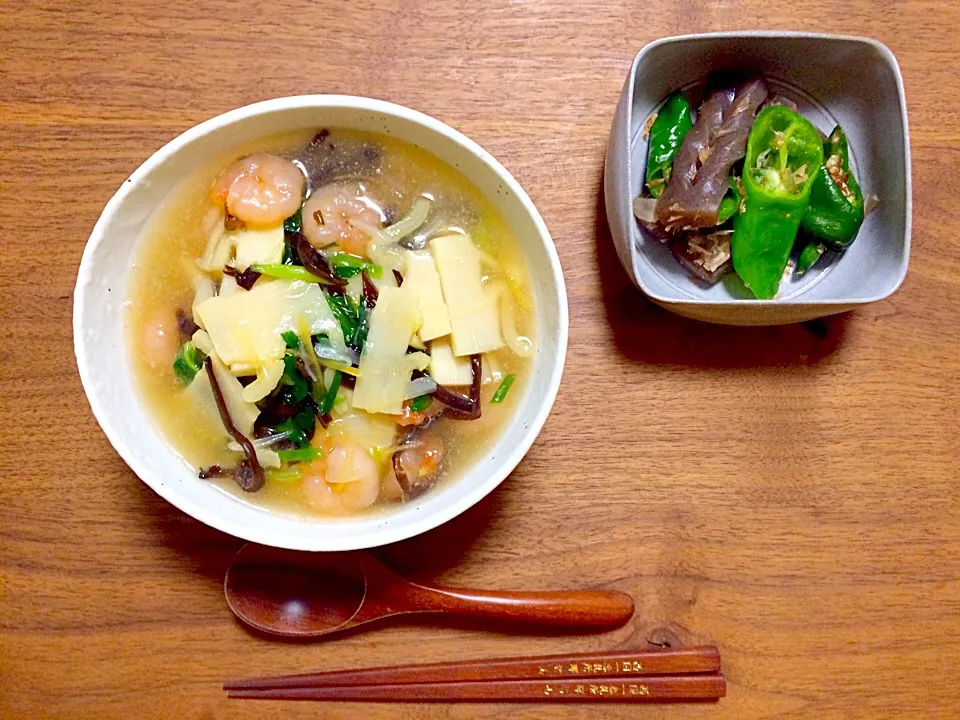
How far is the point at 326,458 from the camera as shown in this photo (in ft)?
4.58

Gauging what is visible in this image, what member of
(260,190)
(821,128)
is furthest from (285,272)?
(821,128)

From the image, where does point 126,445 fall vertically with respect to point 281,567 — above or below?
above

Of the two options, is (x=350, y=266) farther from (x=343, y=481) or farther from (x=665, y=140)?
(x=665, y=140)

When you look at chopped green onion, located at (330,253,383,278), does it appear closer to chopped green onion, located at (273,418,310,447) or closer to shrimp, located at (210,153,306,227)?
shrimp, located at (210,153,306,227)

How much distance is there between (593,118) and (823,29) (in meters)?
0.52

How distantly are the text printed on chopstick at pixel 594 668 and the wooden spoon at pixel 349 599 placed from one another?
3.4 inches

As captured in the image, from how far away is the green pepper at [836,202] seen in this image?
152cm

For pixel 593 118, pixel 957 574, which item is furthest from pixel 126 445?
pixel 957 574

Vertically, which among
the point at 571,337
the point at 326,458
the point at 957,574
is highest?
the point at 571,337

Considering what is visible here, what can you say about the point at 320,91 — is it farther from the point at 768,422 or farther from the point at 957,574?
the point at 957,574

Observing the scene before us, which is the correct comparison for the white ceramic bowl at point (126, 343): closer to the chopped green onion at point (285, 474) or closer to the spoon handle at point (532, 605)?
the chopped green onion at point (285, 474)

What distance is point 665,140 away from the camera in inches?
60.7

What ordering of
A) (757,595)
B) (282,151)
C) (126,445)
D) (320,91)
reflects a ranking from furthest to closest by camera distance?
(757,595) → (320,91) → (282,151) → (126,445)

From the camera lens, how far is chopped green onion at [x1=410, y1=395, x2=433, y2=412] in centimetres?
138
